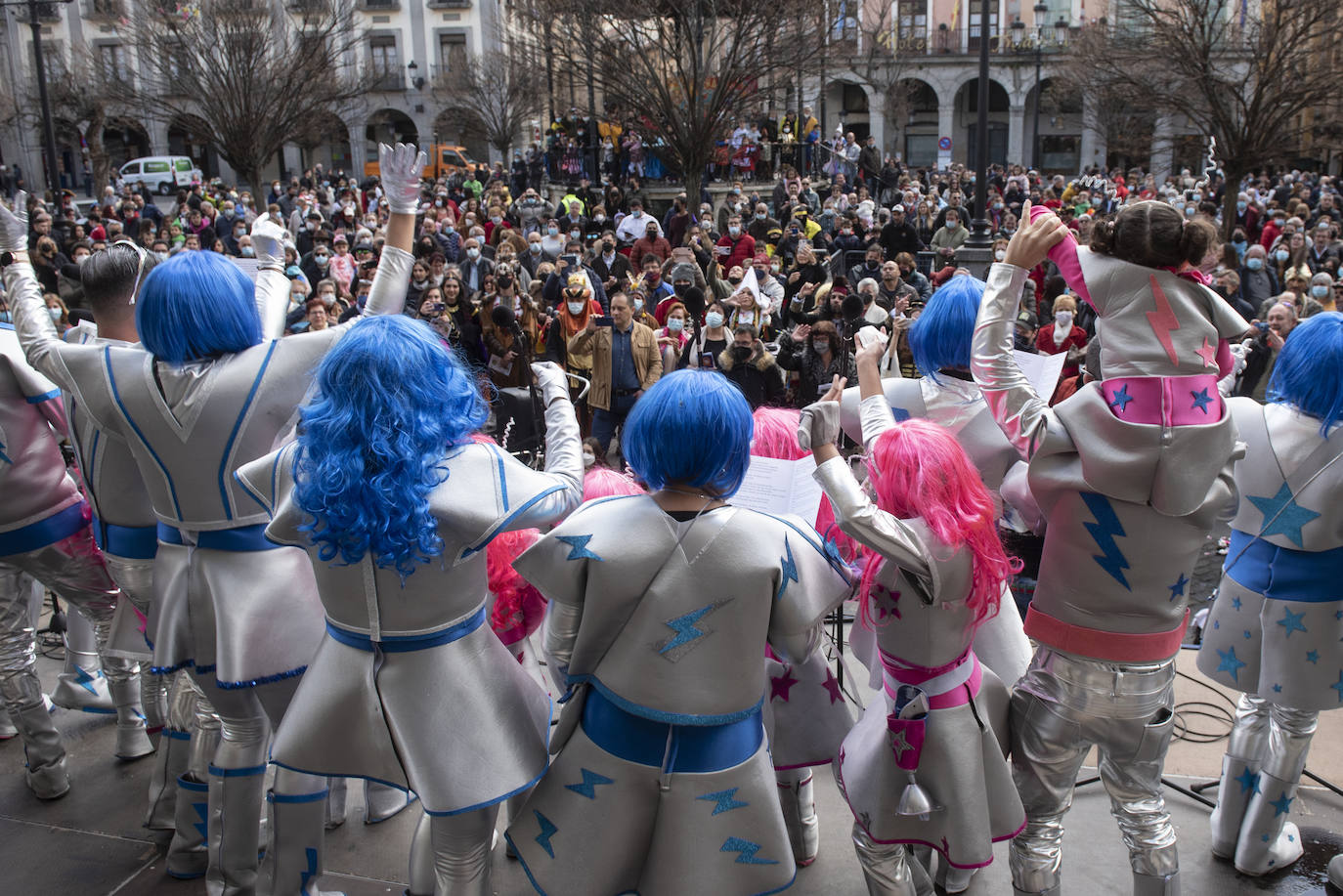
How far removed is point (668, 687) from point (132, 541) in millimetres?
2007

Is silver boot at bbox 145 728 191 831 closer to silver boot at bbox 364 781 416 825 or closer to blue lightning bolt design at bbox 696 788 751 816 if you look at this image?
silver boot at bbox 364 781 416 825

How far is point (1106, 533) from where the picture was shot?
270 cm

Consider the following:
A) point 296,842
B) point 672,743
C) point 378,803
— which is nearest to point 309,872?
point 296,842

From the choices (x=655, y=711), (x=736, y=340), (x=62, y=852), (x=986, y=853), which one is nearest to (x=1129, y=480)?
(x=986, y=853)

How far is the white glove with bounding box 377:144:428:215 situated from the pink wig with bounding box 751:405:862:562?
4.05 ft

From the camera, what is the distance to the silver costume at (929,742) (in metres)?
2.61

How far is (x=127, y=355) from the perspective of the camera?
2.98 metres

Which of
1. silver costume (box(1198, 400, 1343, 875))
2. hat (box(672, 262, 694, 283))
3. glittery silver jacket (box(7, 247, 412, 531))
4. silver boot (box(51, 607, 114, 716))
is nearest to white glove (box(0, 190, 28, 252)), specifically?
glittery silver jacket (box(7, 247, 412, 531))

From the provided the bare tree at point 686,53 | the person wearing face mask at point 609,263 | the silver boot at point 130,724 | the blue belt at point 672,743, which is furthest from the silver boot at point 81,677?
the bare tree at point 686,53

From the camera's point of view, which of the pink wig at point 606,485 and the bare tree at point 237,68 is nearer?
the pink wig at point 606,485

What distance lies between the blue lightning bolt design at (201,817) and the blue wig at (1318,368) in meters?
3.51

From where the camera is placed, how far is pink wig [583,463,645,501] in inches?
123

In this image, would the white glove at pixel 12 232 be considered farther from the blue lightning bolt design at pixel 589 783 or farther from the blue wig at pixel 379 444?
the blue lightning bolt design at pixel 589 783

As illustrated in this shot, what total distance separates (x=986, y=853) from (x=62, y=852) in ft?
9.99
